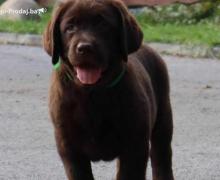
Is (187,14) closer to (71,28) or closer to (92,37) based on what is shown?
(71,28)

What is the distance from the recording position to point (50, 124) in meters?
8.40

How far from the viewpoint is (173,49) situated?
1359 cm

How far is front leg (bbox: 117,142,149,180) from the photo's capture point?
16.5 ft

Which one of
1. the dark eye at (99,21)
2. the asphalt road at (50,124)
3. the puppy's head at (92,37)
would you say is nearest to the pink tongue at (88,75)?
the puppy's head at (92,37)

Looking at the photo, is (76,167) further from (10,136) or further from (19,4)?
(19,4)

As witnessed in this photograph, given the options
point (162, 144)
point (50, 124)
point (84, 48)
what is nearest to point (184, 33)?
point (50, 124)

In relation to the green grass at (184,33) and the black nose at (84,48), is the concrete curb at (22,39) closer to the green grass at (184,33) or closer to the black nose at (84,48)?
the green grass at (184,33)

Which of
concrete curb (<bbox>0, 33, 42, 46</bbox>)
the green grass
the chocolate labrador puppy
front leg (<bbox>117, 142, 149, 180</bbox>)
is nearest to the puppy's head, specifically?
the chocolate labrador puppy

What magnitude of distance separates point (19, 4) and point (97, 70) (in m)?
13.9

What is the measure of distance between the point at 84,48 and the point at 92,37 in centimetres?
13

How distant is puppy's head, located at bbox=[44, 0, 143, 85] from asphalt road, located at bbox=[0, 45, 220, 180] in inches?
64.0

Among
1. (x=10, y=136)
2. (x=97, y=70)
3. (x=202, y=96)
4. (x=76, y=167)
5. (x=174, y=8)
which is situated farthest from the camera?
(x=174, y=8)

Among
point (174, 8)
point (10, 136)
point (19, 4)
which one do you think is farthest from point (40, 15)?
point (10, 136)

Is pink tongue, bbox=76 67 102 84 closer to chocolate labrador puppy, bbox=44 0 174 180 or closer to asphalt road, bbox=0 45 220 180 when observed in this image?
chocolate labrador puppy, bbox=44 0 174 180
